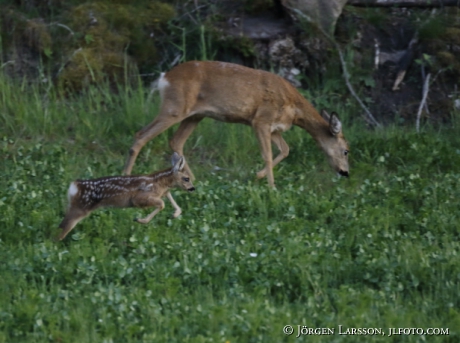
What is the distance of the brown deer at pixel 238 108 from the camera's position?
10062mm

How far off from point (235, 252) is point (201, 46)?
5.70 metres

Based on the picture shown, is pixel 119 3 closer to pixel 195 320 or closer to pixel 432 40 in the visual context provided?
pixel 432 40

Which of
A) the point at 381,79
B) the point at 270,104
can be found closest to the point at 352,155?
the point at 270,104

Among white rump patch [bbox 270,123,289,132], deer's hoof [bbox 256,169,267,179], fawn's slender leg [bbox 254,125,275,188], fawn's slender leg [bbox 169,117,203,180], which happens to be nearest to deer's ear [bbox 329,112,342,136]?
white rump patch [bbox 270,123,289,132]

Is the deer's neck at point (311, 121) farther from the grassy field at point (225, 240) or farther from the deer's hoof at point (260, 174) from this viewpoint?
the deer's hoof at point (260, 174)

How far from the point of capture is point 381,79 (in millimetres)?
12789

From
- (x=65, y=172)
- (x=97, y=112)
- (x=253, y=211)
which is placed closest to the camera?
(x=253, y=211)

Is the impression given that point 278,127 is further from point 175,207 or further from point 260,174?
point 175,207

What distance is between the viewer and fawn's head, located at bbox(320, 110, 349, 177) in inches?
410

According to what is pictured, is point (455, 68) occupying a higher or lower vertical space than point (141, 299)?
lower

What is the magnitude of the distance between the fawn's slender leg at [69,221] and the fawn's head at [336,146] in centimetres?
355

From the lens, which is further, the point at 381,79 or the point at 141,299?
the point at 381,79

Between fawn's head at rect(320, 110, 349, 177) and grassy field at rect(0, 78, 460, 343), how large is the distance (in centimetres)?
16

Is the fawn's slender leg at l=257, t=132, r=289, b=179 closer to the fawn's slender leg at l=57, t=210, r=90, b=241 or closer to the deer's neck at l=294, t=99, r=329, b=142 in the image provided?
the deer's neck at l=294, t=99, r=329, b=142
